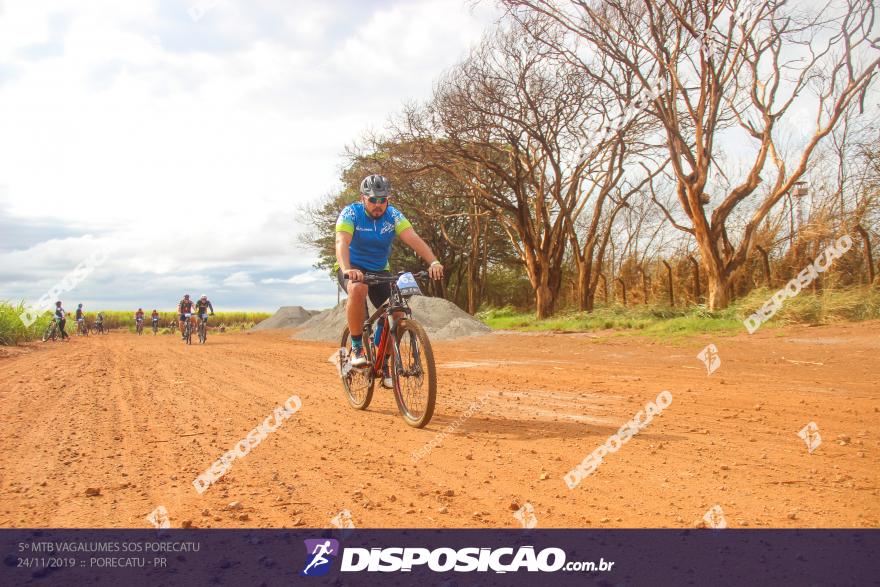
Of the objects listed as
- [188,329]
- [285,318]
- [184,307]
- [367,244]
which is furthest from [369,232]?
[285,318]

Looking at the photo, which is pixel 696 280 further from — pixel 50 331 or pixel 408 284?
pixel 50 331

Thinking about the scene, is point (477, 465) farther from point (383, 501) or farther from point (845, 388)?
point (845, 388)

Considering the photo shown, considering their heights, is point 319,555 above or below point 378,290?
below

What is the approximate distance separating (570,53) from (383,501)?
20152 mm

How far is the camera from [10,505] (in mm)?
3527

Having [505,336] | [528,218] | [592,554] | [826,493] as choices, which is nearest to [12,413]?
[592,554]

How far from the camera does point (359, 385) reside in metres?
7.12

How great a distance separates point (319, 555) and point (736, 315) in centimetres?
1528

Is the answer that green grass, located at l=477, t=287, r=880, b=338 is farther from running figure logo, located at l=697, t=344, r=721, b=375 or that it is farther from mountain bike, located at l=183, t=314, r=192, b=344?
mountain bike, located at l=183, t=314, r=192, b=344

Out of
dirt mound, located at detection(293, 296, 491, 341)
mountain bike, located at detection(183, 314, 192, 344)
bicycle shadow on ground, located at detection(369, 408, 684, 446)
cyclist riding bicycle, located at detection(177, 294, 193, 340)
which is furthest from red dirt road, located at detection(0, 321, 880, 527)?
cyclist riding bicycle, located at detection(177, 294, 193, 340)

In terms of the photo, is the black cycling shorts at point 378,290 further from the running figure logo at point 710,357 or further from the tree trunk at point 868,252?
the tree trunk at point 868,252

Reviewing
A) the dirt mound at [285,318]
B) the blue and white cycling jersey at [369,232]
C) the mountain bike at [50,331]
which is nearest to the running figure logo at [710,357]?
the blue and white cycling jersey at [369,232]

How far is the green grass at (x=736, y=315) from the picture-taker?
13984mm

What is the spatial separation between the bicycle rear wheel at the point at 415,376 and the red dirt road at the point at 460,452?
0.23 m
